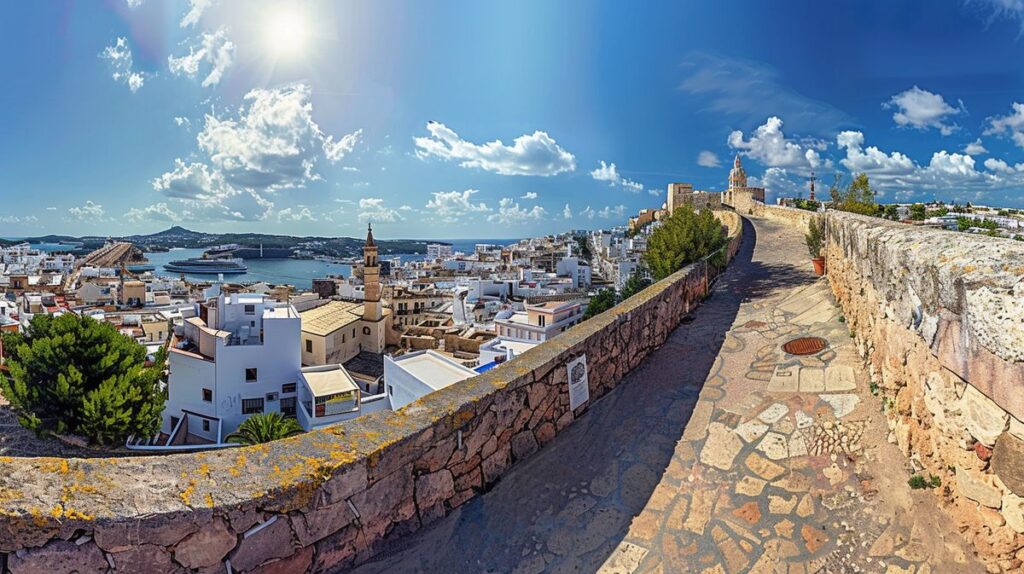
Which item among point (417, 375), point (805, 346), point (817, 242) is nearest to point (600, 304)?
point (417, 375)

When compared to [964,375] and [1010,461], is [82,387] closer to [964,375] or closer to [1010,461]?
[964,375]

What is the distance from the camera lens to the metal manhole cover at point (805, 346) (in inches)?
212

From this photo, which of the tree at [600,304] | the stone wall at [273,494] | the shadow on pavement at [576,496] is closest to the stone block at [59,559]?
the stone wall at [273,494]

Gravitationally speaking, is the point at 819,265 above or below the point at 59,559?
above

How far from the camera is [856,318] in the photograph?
5.47m

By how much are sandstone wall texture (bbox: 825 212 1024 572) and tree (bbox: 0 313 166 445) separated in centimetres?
2131

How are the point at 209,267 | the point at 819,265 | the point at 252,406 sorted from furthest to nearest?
the point at 209,267 → the point at 252,406 → the point at 819,265

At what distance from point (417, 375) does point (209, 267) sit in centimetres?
14323

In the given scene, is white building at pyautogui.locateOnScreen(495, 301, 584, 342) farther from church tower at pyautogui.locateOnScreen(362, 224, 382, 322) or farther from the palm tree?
the palm tree

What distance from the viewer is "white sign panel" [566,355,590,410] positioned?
4352mm

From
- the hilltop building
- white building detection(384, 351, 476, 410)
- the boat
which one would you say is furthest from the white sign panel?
the boat

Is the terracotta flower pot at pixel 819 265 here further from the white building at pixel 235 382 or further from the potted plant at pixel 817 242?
the white building at pixel 235 382

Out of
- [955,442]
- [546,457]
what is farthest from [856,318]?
[546,457]

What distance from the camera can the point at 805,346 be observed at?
5535mm
